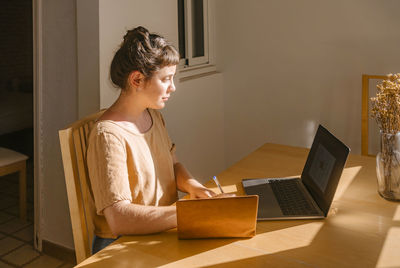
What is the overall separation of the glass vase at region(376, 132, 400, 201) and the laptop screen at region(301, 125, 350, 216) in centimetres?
18

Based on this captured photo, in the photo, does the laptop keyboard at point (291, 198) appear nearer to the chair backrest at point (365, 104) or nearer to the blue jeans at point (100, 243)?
the blue jeans at point (100, 243)

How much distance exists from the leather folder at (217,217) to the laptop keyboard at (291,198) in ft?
0.77

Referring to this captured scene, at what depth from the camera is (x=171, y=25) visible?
2482mm

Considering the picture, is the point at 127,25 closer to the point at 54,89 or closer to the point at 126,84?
the point at 54,89

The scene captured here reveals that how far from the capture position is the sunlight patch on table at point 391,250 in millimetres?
1047

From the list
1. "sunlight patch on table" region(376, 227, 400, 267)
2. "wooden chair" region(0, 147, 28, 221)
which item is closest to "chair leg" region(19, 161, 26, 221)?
"wooden chair" region(0, 147, 28, 221)

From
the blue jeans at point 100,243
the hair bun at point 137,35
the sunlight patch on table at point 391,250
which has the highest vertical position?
the hair bun at point 137,35

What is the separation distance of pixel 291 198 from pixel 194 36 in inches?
72.5

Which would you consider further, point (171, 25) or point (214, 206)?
point (171, 25)

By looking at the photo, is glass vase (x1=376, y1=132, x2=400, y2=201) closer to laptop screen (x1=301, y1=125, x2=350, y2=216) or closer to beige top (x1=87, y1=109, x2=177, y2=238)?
laptop screen (x1=301, y1=125, x2=350, y2=216)

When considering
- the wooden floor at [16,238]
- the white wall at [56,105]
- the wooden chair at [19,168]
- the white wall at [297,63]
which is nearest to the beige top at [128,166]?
the white wall at [56,105]

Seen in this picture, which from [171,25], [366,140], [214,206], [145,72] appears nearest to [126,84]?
[145,72]

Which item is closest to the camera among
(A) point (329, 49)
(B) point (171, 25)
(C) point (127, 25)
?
(C) point (127, 25)

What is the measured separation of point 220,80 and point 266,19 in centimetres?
56
